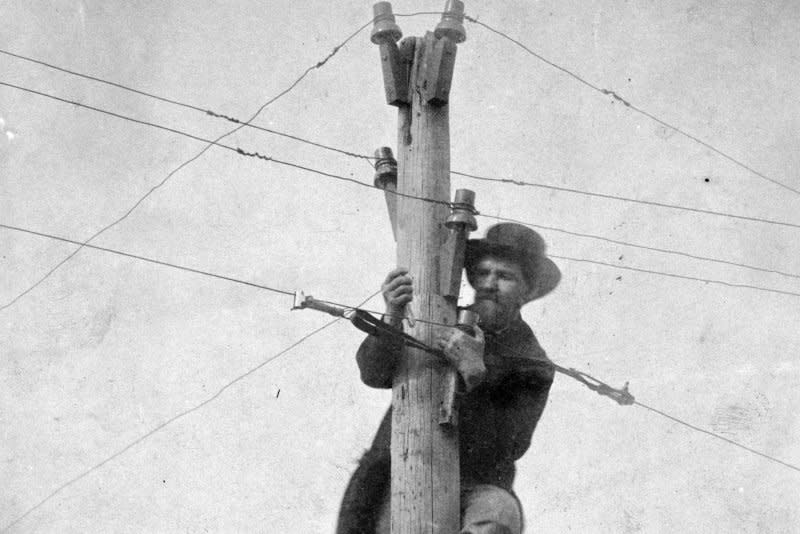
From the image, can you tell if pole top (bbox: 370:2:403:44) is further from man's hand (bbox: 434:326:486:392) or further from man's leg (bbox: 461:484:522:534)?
man's leg (bbox: 461:484:522:534)

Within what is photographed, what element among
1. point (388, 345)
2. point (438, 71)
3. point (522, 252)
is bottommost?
point (388, 345)

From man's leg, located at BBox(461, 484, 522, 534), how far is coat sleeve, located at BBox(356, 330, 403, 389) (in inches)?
35.4

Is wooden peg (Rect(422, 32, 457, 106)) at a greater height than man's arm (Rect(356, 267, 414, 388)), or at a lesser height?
greater

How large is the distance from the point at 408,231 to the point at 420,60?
122 centimetres

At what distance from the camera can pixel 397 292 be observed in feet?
20.3

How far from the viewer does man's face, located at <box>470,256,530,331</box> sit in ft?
24.8

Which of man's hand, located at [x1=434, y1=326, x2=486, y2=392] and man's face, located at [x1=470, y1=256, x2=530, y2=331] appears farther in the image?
man's face, located at [x1=470, y1=256, x2=530, y2=331]

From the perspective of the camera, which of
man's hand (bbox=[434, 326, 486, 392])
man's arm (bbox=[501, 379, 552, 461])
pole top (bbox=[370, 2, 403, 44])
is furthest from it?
man's arm (bbox=[501, 379, 552, 461])

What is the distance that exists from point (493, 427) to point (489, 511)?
949 mm

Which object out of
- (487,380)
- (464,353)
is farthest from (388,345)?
(487,380)

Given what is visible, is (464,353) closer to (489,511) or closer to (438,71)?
(489,511)

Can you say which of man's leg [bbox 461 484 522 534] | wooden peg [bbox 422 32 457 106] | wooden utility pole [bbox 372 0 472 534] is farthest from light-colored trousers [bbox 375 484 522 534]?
wooden peg [bbox 422 32 457 106]

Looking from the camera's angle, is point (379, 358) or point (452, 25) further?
point (452, 25)

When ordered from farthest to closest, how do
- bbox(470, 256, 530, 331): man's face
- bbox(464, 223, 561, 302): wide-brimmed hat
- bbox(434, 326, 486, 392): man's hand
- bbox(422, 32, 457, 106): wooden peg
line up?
1. bbox(464, 223, 561, 302): wide-brimmed hat
2. bbox(470, 256, 530, 331): man's face
3. bbox(422, 32, 457, 106): wooden peg
4. bbox(434, 326, 486, 392): man's hand
